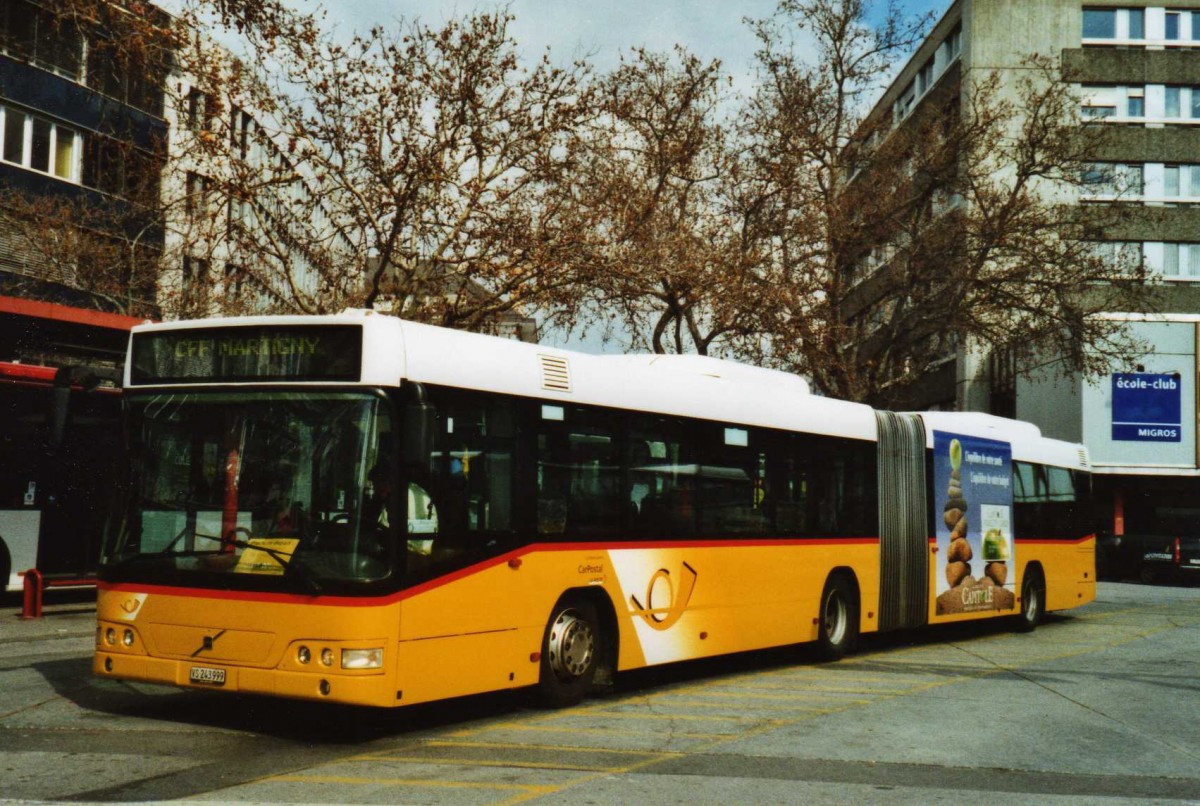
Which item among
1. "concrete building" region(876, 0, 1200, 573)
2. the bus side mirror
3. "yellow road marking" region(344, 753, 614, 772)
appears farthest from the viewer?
"concrete building" region(876, 0, 1200, 573)

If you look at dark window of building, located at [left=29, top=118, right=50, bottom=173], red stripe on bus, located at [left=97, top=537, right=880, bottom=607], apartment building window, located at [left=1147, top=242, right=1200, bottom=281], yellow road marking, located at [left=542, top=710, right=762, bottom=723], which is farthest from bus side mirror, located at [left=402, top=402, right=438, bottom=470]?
apartment building window, located at [left=1147, top=242, right=1200, bottom=281]

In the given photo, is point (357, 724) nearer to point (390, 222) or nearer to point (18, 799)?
point (18, 799)

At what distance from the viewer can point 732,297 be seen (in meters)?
27.0

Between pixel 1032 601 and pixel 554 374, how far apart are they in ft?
38.6

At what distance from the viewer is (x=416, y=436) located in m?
8.40

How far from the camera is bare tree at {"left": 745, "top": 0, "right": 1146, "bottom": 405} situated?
32125mm

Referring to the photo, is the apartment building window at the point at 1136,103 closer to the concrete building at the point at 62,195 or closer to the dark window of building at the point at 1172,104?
the dark window of building at the point at 1172,104

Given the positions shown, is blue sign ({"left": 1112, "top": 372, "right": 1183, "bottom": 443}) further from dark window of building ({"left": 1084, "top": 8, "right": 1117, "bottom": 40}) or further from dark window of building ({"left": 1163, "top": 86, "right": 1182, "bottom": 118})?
dark window of building ({"left": 1084, "top": 8, "right": 1117, "bottom": 40})

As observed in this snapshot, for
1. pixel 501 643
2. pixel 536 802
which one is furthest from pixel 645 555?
pixel 536 802

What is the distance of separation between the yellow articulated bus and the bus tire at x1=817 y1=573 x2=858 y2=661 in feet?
3.89

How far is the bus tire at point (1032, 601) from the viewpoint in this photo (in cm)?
1962

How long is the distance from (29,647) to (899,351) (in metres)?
24.7

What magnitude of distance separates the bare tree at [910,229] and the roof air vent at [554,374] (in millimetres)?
20804

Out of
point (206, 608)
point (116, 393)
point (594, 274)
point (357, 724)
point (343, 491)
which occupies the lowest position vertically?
point (357, 724)
